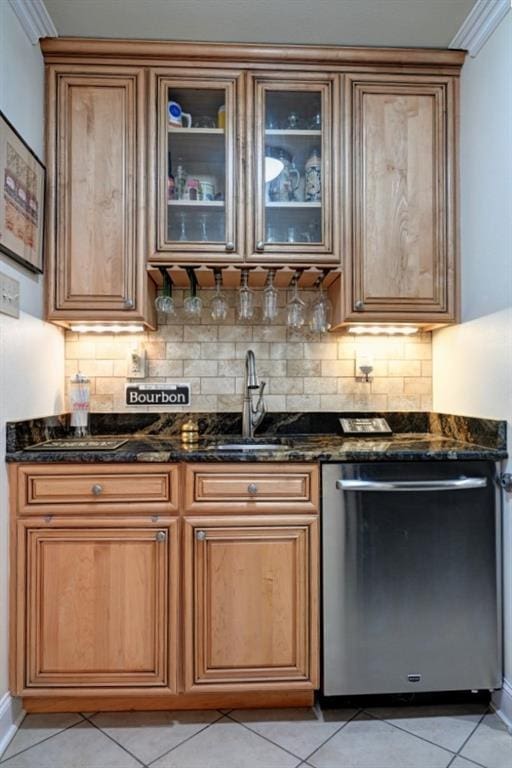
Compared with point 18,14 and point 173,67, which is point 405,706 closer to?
point 173,67

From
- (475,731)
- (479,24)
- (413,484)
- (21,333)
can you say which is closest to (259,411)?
(413,484)

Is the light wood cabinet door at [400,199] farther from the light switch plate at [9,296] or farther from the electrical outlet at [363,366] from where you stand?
the light switch plate at [9,296]

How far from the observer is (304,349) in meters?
2.22

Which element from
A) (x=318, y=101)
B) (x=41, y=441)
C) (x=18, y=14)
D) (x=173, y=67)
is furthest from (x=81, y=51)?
(x=41, y=441)

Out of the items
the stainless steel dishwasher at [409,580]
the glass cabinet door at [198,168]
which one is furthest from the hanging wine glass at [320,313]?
the stainless steel dishwasher at [409,580]

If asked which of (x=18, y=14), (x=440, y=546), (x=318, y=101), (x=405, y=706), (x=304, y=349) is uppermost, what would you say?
(x=18, y=14)

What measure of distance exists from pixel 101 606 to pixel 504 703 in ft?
4.74

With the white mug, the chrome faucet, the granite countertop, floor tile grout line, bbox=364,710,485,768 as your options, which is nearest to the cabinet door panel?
the granite countertop

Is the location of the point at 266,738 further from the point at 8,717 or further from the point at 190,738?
the point at 8,717

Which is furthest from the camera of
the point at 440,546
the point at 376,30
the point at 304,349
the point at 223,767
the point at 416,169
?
the point at 304,349

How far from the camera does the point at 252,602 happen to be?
1.61 metres

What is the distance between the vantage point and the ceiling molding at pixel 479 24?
166 cm

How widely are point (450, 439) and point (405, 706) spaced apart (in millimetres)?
1040

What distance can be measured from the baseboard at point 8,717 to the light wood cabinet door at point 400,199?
184cm
